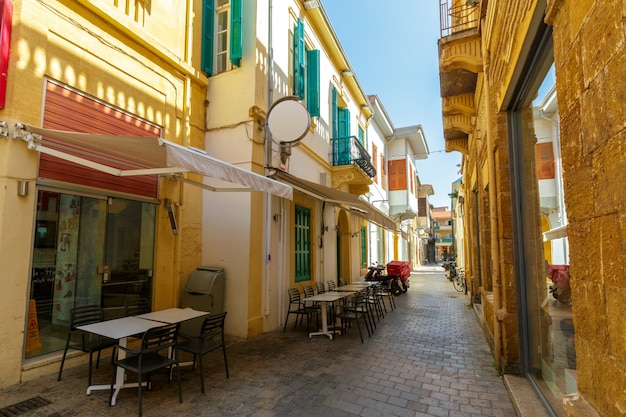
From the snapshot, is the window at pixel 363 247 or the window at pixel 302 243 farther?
the window at pixel 363 247

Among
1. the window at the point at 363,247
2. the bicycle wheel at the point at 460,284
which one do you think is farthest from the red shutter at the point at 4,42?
the bicycle wheel at the point at 460,284

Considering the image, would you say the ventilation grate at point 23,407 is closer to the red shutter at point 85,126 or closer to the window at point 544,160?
the red shutter at point 85,126

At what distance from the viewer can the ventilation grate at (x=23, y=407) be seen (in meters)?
3.41

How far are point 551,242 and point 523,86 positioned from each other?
68.3 inches

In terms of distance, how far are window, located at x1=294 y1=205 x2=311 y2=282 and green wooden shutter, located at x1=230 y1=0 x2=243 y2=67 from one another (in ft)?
12.3

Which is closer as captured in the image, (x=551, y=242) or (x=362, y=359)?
(x=551, y=242)

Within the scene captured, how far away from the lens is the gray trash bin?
240 inches

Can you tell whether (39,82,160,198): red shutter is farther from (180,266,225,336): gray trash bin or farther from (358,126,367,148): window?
(358,126,367,148): window

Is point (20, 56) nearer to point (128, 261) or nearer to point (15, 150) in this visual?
point (15, 150)

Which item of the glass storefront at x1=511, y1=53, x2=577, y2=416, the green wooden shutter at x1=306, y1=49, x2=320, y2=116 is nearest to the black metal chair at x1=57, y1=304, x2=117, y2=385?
the glass storefront at x1=511, y1=53, x2=577, y2=416

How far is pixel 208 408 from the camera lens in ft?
11.8

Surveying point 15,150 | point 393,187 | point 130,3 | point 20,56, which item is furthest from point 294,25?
point 393,187

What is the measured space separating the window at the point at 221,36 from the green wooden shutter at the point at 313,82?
8.40 ft

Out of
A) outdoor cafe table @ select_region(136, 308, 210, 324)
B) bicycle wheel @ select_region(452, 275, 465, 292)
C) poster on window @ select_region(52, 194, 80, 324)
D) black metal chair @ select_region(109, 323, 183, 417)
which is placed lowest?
bicycle wheel @ select_region(452, 275, 465, 292)
